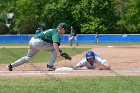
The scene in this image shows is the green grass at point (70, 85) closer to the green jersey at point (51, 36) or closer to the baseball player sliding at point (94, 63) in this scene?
the baseball player sliding at point (94, 63)

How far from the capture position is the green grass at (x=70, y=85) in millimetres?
8661

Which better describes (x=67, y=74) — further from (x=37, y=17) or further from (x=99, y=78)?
(x=37, y=17)

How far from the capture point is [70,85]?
9414 mm

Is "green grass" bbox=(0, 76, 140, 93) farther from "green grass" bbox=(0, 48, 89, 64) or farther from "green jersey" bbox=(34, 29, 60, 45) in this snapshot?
"green grass" bbox=(0, 48, 89, 64)

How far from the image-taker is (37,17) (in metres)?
60.4

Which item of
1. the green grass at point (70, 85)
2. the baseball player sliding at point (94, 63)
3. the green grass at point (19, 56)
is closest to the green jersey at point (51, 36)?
the baseball player sliding at point (94, 63)

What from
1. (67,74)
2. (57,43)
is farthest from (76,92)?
(57,43)

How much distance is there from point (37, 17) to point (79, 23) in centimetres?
619

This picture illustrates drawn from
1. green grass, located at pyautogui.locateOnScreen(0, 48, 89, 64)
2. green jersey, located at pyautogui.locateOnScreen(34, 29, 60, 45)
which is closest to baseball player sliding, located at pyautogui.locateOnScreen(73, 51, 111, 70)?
green jersey, located at pyautogui.locateOnScreen(34, 29, 60, 45)

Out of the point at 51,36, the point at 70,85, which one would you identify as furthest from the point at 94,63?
the point at 70,85

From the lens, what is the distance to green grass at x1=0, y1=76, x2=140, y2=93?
8661 mm

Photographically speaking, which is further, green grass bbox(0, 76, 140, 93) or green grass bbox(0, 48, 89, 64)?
green grass bbox(0, 48, 89, 64)

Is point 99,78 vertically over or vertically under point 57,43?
under

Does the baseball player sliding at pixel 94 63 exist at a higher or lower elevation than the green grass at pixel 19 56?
higher
